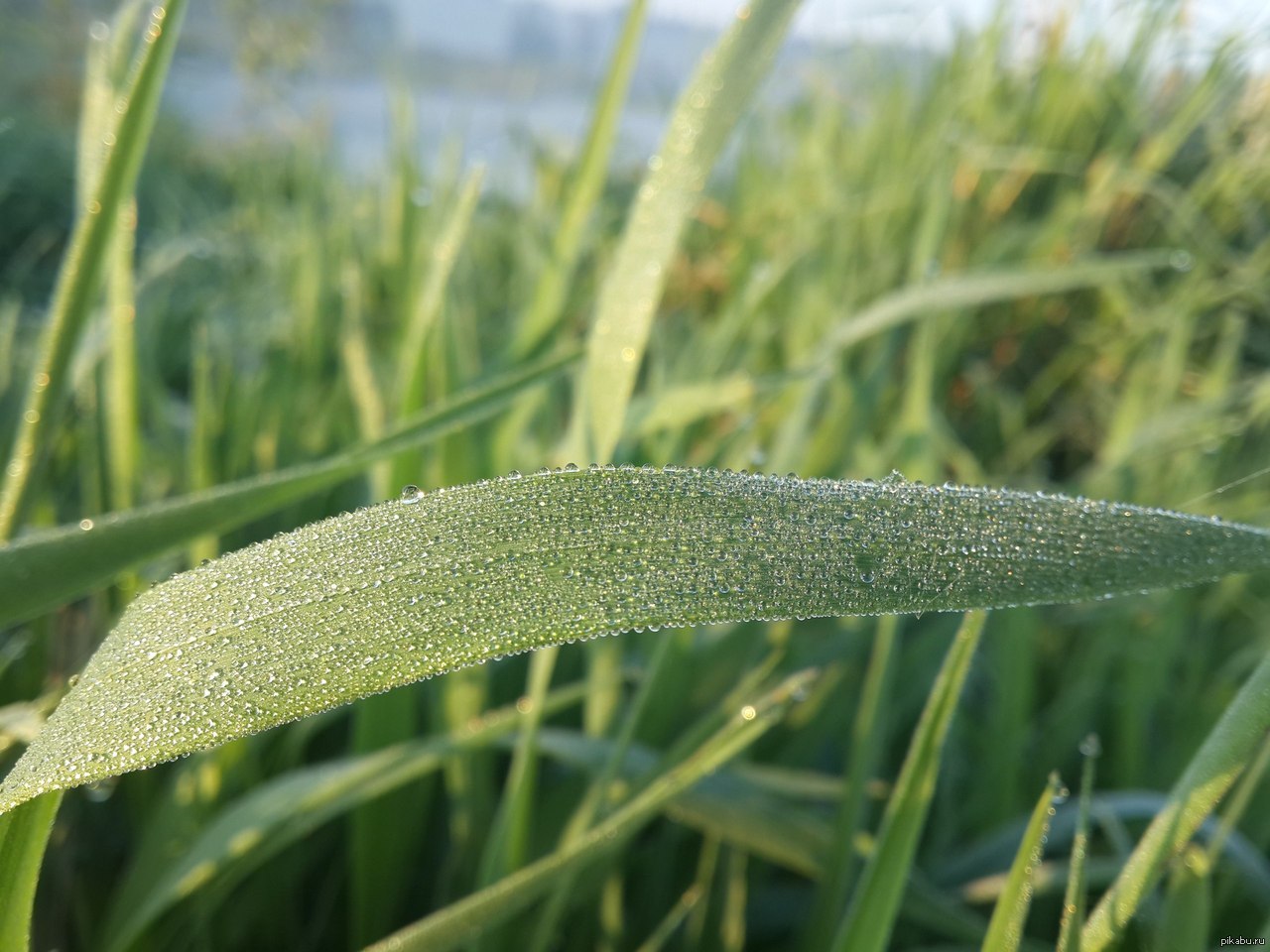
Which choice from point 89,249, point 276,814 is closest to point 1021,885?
point 276,814

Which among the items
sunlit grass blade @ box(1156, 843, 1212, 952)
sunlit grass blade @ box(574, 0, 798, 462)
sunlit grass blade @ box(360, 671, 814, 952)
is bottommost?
sunlit grass blade @ box(360, 671, 814, 952)

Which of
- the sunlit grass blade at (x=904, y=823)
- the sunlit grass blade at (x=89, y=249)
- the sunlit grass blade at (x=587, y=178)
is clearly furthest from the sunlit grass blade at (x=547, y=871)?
the sunlit grass blade at (x=587, y=178)

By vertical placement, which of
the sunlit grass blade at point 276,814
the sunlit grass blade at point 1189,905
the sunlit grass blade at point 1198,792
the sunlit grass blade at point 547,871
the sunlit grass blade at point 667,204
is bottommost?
the sunlit grass blade at point 276,814

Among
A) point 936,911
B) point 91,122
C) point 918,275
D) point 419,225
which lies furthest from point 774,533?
point 419,225

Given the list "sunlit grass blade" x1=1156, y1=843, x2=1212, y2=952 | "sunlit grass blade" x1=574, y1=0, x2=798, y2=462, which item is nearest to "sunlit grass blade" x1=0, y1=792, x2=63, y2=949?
"sunlit grass blade" x1=574, y1=0, x2=798, y2=462

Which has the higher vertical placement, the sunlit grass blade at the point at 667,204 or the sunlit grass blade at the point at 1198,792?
the sunlit grass blade at the point at 667,204

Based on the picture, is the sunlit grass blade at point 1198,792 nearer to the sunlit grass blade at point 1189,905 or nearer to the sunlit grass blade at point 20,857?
the sunlit grass blade at point 1189,905

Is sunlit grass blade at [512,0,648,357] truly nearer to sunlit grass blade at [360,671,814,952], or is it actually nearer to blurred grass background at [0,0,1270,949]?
blurred grass background at [0,0,1270,949]
